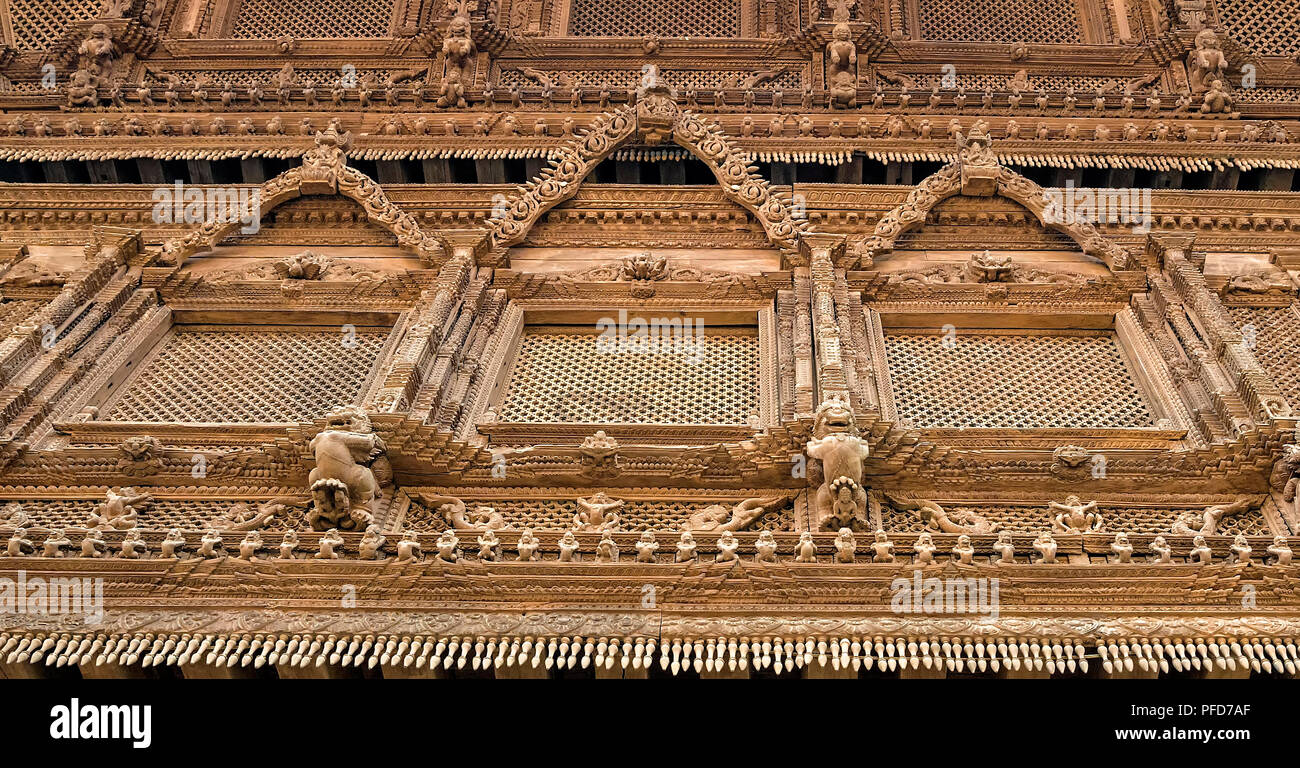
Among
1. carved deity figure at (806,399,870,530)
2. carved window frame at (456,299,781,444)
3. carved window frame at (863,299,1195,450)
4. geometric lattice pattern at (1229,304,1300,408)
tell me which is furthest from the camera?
geometric lattice pattern at (1229,304,1300,408)

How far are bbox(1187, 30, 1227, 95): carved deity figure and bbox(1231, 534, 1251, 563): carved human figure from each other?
382 inches

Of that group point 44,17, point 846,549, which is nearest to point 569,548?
point 846,549

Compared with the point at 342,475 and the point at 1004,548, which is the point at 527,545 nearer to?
the point at 342,475

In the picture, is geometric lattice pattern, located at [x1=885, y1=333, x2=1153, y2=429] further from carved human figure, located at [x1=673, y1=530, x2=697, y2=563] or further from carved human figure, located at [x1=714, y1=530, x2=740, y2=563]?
carved human figure, located at [x1=673, y1=530, x2=697, y2=563]

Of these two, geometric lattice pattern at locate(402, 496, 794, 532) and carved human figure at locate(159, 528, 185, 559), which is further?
geometric lattice pattern at locate(402, 496, 794, 532)

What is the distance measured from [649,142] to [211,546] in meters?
7.63

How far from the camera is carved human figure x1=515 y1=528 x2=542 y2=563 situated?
796 centimetres

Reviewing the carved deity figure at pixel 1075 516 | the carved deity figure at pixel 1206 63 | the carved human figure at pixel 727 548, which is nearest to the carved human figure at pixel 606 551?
the carved human figure at pixel 727 548

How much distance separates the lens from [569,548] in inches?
314

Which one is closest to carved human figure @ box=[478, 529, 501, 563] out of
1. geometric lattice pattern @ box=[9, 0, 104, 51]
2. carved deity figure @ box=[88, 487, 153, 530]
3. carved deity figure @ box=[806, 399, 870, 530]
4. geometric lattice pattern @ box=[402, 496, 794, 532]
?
geometric lattice pattern @ box=[402, 496, 794, 532]

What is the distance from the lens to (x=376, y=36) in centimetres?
1847

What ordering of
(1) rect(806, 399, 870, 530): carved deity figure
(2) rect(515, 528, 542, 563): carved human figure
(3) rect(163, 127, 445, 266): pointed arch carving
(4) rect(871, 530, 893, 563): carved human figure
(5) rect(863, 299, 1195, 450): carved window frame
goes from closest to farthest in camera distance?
(4) rect(871, 530, 893, 563): carved human figure
(2) rect(515, 528, 542, 563): carved human figure
(1) rect(806, 399, 870, 530): carved deity figure
(5) rect(863, 299, 1195, 450): carved window frame
(3) rect(163, 127, 445, 266): pointed arch carving
